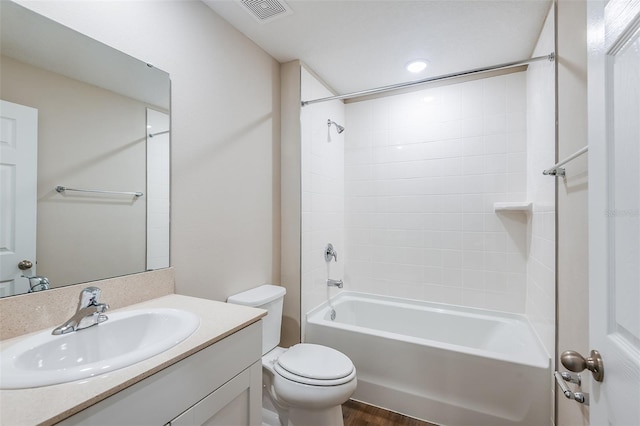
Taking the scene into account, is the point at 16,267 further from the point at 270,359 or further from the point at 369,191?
the point at 369,191

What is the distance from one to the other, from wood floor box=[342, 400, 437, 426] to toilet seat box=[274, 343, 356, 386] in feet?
1.65

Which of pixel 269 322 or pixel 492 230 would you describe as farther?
pixel 492 230

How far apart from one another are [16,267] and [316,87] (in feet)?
7.09

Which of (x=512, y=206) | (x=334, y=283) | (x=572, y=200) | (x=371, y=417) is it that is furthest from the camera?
(x=334, y=283)

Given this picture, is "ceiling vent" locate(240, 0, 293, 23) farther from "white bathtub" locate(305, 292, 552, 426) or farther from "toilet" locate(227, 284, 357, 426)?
"white bathtub" locate(305, 292, 552, 426)

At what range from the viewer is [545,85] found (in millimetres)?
1722

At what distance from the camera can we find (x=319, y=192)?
250cm

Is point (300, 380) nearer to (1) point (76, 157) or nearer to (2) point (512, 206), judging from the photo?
(1) point (76, 157)

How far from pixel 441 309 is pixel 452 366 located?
0.77 meters

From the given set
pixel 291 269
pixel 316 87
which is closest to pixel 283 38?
pixel 316 87

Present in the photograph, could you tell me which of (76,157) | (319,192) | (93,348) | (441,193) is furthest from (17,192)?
(441,193)

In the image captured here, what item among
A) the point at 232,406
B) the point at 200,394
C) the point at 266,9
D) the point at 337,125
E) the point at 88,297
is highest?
the point at 266,9

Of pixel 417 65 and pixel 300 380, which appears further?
pixel 417 65

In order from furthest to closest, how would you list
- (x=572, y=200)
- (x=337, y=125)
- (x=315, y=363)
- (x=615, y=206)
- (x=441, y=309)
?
1. (x=337, y=125)
2. (x=441, y=309)
3. (x=315, y=363)
4. (x=572, y=200)
5. (x=615, y=206)
